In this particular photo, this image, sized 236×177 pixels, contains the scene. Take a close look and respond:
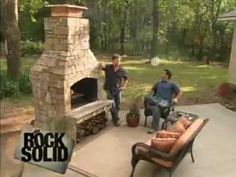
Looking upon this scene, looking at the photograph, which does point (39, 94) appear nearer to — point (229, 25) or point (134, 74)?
point (134, 74)

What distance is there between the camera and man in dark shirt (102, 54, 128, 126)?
654cm

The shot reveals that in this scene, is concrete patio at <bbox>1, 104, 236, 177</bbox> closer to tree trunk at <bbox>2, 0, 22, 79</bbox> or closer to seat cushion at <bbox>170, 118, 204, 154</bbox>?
seat cushion at <bbox>170, 118, 204, 154</bbox>

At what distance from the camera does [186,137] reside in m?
4.22

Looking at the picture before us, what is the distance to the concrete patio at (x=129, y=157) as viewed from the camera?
477 centimetres

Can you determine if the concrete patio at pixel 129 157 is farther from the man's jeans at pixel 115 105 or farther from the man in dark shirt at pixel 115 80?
the man in dark shirt at pixel 115 80

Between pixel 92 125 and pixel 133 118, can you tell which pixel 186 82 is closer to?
pixel 133 118

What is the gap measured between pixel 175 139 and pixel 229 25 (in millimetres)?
15846

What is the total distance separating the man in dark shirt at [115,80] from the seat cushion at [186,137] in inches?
89.0

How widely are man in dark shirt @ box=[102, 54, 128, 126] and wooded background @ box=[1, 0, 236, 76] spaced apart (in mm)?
10984

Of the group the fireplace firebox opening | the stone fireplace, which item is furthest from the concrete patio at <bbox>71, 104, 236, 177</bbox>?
the fireplace firebox opening

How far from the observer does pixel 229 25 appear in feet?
60.6

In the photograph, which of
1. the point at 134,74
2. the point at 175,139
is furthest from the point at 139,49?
the point at 175,139

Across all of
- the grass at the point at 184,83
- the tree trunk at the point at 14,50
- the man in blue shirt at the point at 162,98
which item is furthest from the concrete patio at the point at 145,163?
the tree trunk at the point at 14,50

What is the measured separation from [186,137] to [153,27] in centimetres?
1416
